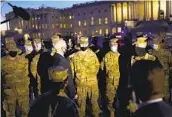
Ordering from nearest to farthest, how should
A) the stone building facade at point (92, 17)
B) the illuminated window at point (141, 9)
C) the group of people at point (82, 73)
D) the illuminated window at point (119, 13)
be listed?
the group of people at point (82, 73) → the stone building facade at point (92, 17) → the illuminated window at point (141, 9) → the illuminated window at point (119, 13)

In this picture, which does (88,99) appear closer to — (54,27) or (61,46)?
(61,46)

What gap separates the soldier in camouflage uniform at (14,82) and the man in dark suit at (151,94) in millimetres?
4690

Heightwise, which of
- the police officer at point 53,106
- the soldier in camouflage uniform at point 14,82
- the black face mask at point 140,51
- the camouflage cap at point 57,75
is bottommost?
the soldier in camouflage uniform at point 14,82

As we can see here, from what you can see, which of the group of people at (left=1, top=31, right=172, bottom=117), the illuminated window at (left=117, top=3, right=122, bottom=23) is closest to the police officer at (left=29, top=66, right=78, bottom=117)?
the group of people at (left=1, top=31, right=172, bottom=117)

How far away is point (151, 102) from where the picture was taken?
3.27 meters

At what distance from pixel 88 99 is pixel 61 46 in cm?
131

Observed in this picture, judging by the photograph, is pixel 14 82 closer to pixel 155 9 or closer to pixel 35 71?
pixel 35 71

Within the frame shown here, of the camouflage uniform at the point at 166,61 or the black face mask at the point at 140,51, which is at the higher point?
the black face mask at the point at 140,51

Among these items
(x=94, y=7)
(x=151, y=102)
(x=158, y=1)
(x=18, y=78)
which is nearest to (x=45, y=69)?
(x=18, y=78)

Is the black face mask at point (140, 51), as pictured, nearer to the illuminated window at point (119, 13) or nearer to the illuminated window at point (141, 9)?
the illuminated window at point (141, 9)

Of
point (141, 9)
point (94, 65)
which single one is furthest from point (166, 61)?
point (141, 9)

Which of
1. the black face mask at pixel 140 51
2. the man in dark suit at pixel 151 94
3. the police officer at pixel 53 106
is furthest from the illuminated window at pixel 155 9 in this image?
the man in dark suit at pixel 151 94

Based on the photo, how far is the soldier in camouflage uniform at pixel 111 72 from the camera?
27.0 feet

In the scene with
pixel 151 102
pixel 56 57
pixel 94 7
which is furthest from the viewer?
pixel 94 7
